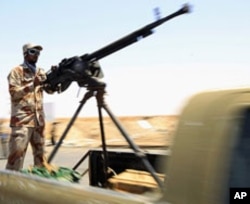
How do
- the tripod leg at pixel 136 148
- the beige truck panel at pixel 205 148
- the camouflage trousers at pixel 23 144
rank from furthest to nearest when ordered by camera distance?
the camouflage trousers at pixel 23 144 → the tripod leg at pixel 136 148 → the beige truck panel at pixel 205 148

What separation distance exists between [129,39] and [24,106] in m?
2.11

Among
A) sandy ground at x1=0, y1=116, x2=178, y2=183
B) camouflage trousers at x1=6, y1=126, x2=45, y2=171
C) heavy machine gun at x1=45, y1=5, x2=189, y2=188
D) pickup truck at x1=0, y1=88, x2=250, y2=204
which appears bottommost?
sandy ground at x1=0, y1=116, x2=178, y2=183

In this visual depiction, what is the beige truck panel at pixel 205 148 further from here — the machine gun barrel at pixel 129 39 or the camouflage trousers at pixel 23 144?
the camouflage trousers at pixel 23 144

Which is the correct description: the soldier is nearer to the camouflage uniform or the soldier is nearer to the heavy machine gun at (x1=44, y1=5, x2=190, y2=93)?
the camouflage uniform

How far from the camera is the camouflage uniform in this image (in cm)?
645

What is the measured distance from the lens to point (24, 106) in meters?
6.50

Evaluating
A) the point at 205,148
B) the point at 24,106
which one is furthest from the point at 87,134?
the point at 205,148

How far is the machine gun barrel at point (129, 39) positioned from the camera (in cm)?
484

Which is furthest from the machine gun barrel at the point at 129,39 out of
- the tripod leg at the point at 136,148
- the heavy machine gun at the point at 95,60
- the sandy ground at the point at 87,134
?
the sandy ground at the point at 87,134

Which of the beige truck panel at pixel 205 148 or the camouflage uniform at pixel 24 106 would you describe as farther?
the camouflage uniform at pixel 24 106

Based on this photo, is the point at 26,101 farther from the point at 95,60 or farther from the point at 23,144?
the point at 95,60

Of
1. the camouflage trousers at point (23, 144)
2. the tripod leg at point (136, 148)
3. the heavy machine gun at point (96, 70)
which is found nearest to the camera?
the tripod leg at point (136, 148)

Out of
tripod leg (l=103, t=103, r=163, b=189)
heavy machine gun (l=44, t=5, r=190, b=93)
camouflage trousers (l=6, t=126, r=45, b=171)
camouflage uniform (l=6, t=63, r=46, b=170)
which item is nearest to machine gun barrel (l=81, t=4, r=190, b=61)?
heavy machine gun (l=44, t=5, r=190, b=93)

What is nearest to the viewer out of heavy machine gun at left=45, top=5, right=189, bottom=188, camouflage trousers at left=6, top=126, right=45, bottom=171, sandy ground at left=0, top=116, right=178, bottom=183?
heavy machine gun at left=45, top=5, right=189, bottom=188
